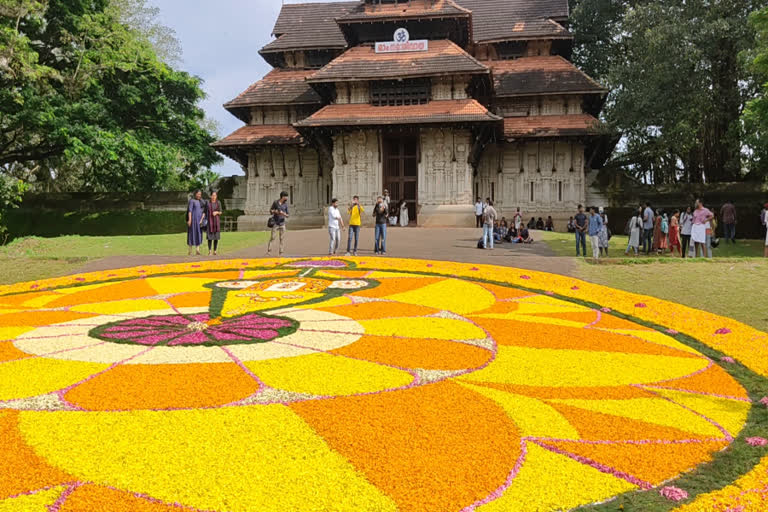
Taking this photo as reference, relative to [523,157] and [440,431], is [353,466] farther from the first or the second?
[523,157]

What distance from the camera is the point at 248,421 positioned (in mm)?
4641

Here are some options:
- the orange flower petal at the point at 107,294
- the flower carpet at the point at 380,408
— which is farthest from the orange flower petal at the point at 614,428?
the orange flower petal at the point at 107,294

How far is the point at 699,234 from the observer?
16.4m

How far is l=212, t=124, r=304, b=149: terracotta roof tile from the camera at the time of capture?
3278cm

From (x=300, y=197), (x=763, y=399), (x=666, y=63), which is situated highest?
(x=666, y=63)

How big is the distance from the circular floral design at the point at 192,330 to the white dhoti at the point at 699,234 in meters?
13.3

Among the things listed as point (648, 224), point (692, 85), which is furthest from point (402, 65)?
point (648, 224)

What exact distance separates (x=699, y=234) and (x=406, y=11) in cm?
2046

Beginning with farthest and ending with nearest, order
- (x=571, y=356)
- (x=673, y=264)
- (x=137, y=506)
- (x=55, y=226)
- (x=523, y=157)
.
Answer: (x=55, y=226) < (x=523, y=157) < (x=673, y=264) < (x=571, y=356) < (x=137, y=506)

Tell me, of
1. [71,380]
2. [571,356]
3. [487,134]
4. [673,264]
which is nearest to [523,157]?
[487,134]

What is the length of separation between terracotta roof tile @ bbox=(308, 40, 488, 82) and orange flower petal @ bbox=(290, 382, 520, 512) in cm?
2480

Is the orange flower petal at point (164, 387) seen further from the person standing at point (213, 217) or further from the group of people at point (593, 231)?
the group of people at point (593, 231)

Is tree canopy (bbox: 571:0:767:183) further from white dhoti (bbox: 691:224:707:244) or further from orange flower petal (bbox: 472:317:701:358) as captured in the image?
orange flower petal (bbox: 472:317:701:358)

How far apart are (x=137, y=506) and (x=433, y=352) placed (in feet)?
13.2
